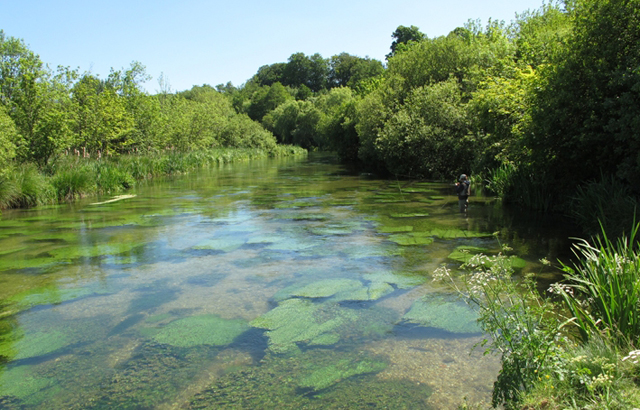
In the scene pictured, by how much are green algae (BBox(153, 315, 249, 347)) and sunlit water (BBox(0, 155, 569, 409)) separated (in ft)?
0.08

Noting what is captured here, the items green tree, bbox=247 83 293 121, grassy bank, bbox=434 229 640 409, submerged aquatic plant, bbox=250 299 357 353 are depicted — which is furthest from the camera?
green tree, bbox=247 83 293 121

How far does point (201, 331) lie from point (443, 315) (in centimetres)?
313

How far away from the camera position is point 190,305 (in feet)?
21.6

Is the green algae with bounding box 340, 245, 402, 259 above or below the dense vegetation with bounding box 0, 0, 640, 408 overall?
below

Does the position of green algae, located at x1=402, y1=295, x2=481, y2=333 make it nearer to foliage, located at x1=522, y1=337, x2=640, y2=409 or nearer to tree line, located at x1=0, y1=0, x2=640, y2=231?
foliage, located at x1=522, y1=337, x2=640, y2=409

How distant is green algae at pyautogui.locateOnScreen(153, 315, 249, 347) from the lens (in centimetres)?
539

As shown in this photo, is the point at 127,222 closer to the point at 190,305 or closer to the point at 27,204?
the point at 27,204

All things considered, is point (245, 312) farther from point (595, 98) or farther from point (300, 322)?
point (595, 98)

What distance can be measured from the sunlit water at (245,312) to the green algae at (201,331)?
26 mm

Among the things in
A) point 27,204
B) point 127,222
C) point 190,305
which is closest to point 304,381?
point 190,305

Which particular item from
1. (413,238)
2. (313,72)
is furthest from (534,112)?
(313,72)

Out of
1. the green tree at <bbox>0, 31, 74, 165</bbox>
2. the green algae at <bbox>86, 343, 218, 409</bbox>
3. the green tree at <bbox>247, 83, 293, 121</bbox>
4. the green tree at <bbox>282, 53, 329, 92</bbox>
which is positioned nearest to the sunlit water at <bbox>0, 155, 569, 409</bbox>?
the green algae at <bbox>86, 343, 218, 409</bbox>

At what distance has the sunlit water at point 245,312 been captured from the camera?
14.3ft

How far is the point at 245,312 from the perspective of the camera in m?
6.24
